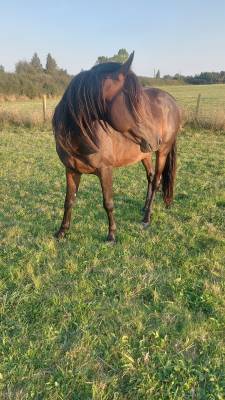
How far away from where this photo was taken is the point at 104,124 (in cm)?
321

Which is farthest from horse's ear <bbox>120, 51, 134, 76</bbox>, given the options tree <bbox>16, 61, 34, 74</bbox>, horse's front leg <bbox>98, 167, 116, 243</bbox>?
tree <bbox>16, 61, 34, 74</bbox>

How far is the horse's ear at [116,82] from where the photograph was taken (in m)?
2.60

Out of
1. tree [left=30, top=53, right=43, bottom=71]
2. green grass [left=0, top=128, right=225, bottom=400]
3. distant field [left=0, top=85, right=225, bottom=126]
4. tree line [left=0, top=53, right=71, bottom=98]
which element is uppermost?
tree [left=30, top=53, right=43, bottom=71]

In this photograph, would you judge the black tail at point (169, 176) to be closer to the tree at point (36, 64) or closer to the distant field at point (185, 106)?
the distant field at point (185, 106)

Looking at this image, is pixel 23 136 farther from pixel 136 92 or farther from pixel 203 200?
pixel 136 92

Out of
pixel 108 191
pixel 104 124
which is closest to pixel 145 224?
pixel 108 191

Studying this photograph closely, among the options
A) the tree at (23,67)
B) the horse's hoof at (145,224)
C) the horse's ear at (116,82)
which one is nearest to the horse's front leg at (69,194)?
the horse's hoof at (145,224)

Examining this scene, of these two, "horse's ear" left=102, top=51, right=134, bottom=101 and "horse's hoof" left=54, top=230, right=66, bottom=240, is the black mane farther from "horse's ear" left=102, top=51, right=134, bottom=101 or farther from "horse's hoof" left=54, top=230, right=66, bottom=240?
"horse's hoof" left=54, top=230, right=66, bottom=240

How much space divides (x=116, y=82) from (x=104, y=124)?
25.7 inches

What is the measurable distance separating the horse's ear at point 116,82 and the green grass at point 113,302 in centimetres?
168

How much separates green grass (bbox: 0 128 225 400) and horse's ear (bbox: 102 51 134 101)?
66.3 inches

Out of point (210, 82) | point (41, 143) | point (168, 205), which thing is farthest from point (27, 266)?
point (210, 82)

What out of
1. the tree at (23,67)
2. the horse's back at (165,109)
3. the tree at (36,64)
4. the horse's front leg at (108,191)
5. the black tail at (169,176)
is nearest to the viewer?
the horse's front leg at (108,191)

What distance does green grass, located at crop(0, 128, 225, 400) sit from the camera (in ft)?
6.38
